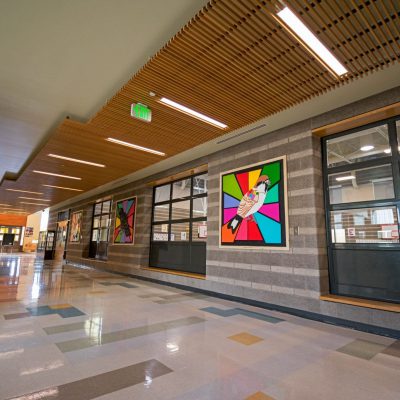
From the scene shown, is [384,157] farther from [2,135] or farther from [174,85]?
[2,135]

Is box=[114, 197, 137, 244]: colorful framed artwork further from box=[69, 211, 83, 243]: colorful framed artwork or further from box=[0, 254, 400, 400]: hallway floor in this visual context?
box=[0, 254, 400, 400]: hallway floor

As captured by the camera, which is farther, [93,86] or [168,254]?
[168,254]

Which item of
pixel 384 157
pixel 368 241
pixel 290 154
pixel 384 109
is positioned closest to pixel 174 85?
pixel 290 154

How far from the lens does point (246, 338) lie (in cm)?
335

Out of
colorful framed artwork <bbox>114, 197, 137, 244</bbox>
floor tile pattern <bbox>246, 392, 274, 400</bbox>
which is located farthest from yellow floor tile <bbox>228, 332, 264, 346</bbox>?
colorful framed artwork <bbox>114, 197, 137, 244</bbox>

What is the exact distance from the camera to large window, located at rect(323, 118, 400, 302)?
3.95 metres

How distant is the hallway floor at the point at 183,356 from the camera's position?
2113 mm

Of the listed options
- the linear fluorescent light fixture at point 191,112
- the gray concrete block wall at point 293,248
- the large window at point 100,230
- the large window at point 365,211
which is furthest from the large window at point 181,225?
the large window at point 100,230

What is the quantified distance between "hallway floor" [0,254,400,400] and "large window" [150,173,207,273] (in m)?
2.77

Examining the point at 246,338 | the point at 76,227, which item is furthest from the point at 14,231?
the point at 246,338

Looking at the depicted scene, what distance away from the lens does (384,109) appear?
3.96 meters

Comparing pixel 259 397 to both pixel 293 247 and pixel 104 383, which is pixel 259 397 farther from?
pixel 293 247

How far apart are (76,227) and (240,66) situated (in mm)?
13897

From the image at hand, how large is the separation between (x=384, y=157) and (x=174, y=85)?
3332 mm
